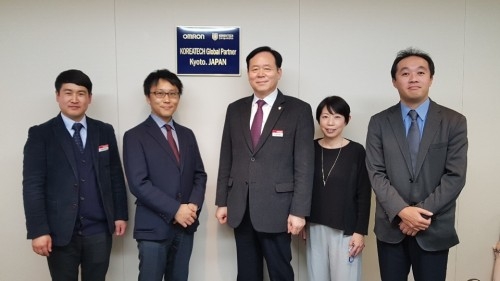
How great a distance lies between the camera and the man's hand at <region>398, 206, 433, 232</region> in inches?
65.3

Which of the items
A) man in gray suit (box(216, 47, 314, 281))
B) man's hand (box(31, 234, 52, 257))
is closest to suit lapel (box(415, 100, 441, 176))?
man in gray suit (box(216, 47, 314, 281))

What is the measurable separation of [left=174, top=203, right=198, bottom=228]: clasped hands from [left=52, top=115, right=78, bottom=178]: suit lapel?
630mm

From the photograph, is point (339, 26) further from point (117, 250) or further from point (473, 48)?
point (117, 250)

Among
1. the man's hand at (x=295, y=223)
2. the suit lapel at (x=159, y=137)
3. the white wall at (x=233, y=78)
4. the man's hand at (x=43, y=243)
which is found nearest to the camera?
the man's hand at (x=43, y=243)

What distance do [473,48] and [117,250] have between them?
3.21 meters

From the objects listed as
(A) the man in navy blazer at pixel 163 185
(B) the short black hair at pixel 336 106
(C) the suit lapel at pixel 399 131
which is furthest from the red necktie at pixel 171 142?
(C) the suit lapel at pixel 399 131

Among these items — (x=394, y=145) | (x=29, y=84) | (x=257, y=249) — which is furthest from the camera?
(x=29, y=84)

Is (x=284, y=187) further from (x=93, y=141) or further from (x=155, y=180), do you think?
(x=93, y=141)

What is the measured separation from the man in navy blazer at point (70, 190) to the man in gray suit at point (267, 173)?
29.3 inches

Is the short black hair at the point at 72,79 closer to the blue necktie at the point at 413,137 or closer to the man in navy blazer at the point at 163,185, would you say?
the man in navy blazer at the point at 163,185

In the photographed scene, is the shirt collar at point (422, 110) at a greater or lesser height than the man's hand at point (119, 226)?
greater

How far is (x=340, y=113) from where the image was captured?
6.63 feet

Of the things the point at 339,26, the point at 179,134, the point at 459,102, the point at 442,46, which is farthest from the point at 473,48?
the point at 179,134

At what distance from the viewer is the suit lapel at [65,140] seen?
73.1 inches
